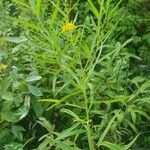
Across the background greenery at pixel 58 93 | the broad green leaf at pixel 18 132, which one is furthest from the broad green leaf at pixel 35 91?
the broad green leaf at pixel 18 132

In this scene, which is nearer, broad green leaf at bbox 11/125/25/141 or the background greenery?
the background greenery

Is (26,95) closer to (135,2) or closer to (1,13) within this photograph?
(1,13)

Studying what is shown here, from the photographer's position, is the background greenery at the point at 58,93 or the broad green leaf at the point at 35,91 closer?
the background greenery at the point at 58,93

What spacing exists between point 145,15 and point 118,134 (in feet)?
7.50

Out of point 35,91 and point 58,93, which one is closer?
point 35,91

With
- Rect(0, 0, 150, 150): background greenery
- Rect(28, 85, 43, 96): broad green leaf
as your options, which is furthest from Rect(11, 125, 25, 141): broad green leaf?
Rect(28, 85, 43, 96): broad green leaf

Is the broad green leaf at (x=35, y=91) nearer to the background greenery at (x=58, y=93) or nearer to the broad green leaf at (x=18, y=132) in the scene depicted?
the background greenery at (x=58, y=93)

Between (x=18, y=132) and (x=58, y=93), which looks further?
(x=58, y=93)

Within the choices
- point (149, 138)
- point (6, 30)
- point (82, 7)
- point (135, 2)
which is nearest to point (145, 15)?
point (135, 2)

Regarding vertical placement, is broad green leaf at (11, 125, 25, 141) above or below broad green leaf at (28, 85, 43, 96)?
below

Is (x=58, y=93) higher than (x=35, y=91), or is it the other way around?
(x=35, y=91)

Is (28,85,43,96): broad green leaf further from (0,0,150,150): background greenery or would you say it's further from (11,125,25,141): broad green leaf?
(11,125,25,141): broad green leaf

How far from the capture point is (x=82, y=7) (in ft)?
14.4

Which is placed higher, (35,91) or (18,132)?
(35,91)
